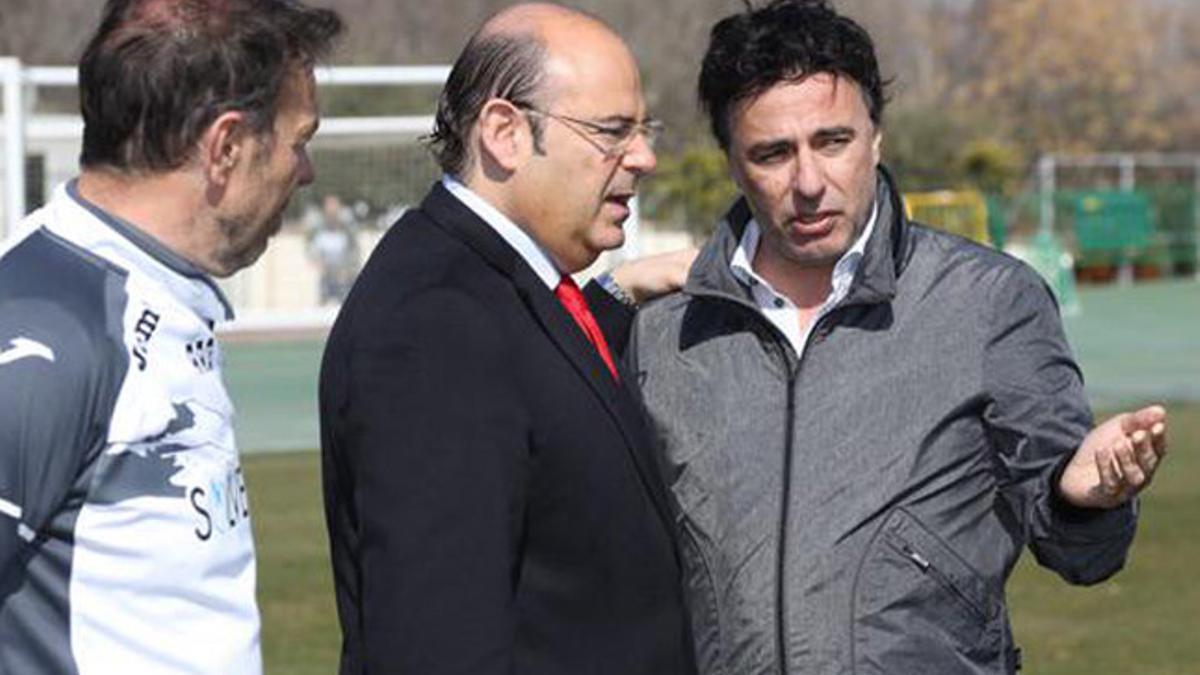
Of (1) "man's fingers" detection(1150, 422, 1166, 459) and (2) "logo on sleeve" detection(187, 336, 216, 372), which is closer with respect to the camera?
(2) "logo on sleeve" detection(187, 336, 216, 372)

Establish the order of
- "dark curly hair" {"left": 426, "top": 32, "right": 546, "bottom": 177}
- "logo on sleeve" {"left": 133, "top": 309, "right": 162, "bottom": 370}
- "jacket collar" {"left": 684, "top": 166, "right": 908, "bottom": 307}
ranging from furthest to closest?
"jacket collar" {"left": 684, "top": 166, "right": 908, "bottom": 307} → "dark curly hair" {"left": 426, "top": 32, "right": 546, "bottom": 177} → "logo on sleeve" {"left": 133, "top": 309, "right": 162, "bottom": 370}

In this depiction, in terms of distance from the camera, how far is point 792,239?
4.70 m

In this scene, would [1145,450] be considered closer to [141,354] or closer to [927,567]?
[927,567]

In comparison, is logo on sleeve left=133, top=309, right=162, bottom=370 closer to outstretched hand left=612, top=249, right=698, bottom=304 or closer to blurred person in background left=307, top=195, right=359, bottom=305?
outstretched hand left=612, top=249, right=698, bottom=304

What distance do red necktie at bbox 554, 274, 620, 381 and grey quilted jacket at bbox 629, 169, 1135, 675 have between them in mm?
485

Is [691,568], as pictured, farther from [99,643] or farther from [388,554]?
[99,643]

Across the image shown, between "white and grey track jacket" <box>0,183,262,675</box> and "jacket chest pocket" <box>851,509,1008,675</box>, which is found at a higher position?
"white and grey track jacket" <box>0,183,262,675</box>

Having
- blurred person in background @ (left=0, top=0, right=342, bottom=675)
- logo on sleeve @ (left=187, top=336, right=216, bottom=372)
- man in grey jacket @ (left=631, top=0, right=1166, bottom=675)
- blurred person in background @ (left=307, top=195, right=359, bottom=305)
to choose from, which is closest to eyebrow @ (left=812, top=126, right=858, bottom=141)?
man in grey jacket @ (left=631, top=0, right=1166, bottom=675)

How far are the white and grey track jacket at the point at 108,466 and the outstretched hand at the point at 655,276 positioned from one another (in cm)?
137

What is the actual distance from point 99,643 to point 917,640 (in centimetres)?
150

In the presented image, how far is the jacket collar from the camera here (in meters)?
4.60

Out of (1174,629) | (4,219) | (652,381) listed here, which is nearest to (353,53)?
(4,219)

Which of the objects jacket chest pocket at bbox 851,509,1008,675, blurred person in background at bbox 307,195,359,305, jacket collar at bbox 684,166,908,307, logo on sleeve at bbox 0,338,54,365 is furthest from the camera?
blurred person in background at bbox 307,195,359,305

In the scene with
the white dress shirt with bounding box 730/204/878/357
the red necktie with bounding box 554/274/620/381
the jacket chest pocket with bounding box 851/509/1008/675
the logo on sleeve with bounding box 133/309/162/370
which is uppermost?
the logo on sleeve with bounding box 133/309/162/370
